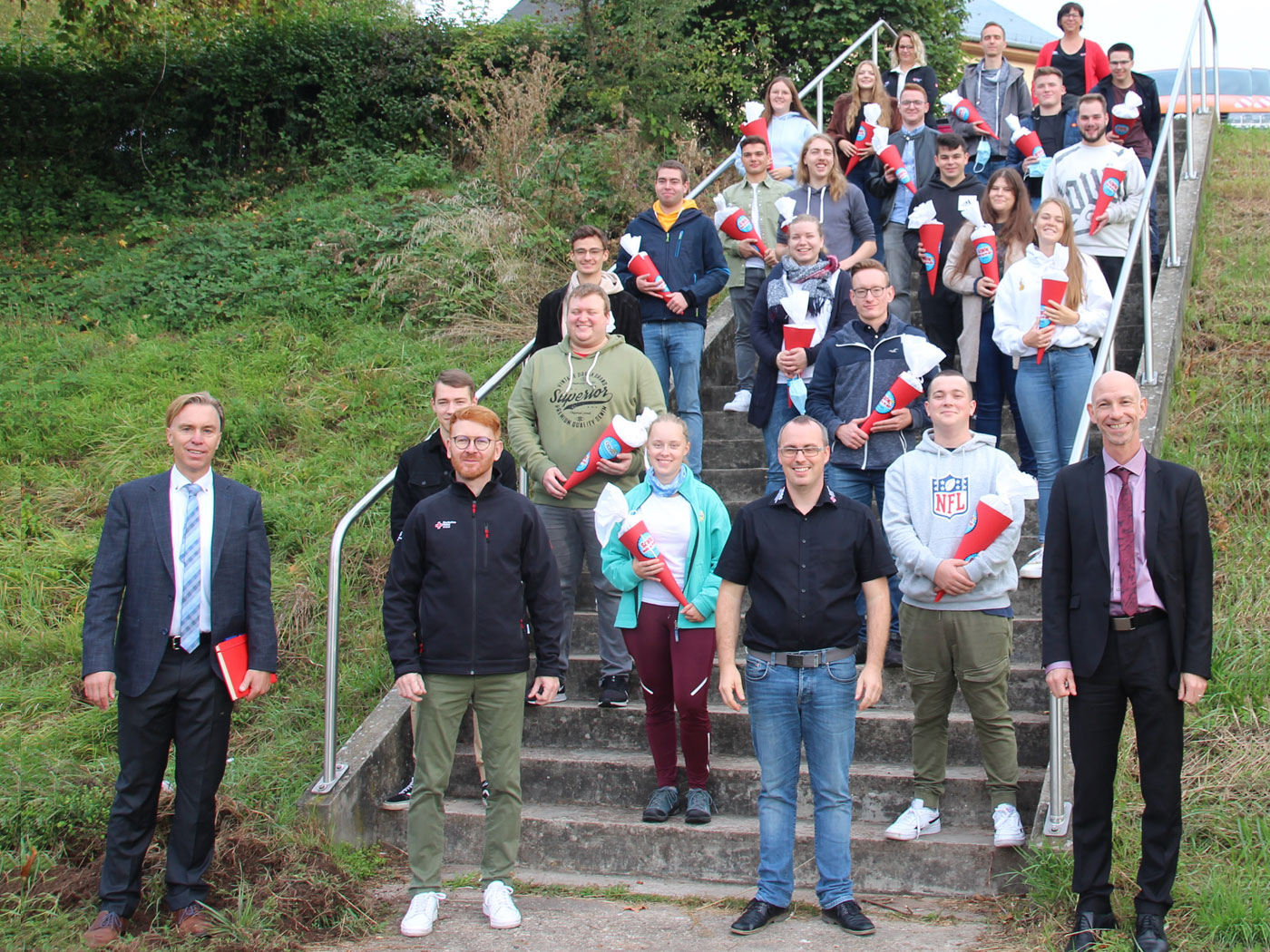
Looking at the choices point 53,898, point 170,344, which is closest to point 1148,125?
point 170,344

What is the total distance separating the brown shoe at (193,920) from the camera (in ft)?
13.9

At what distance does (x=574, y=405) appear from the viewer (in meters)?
5.77

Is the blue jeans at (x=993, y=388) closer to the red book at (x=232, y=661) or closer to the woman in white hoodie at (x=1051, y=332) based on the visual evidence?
the woman in white hoodie at (x=1051, y=332)

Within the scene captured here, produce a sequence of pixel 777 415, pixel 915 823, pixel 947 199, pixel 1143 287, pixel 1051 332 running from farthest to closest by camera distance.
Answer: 1. pixel 947 199
2. pixel 1143 287
3. pixel 777 415
4. pixel 1051 332
5. pixel 915 823

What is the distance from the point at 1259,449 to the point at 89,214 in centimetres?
1147

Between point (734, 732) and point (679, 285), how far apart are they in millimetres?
2794

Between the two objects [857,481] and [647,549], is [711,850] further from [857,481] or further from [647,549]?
[857,481]

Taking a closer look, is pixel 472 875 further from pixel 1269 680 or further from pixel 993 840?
pixel 1269 680

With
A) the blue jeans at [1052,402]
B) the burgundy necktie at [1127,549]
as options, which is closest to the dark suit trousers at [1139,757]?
the burgundy necktie at [1127,549]

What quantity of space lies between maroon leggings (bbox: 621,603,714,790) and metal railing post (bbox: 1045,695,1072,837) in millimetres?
1347

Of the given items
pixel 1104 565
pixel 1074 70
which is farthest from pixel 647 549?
pixel 1074 70

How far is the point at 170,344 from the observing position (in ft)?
30.6

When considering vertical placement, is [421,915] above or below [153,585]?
below

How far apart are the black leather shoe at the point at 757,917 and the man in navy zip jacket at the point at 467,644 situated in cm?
84
